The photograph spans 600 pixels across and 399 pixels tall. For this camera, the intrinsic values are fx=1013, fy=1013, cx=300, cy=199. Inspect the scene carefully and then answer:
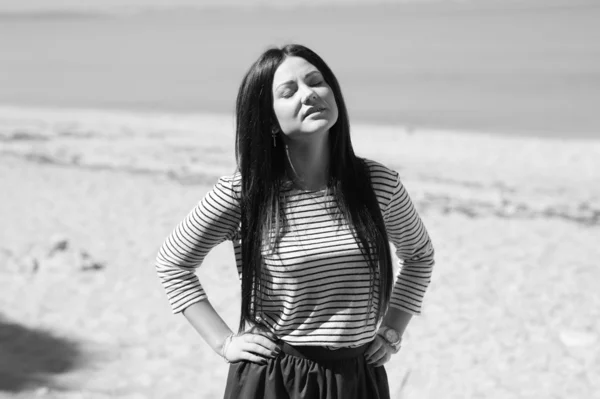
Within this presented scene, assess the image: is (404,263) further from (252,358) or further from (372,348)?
(252,358)

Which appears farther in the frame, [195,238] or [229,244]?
[229,244]

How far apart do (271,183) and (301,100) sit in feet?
0.78

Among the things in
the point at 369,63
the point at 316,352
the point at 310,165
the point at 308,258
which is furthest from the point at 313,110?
the point at 369,63

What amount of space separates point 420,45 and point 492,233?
108 ft

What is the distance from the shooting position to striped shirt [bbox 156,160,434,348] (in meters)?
2.67

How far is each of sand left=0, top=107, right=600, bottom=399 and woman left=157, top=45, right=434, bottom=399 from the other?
88.7 inches

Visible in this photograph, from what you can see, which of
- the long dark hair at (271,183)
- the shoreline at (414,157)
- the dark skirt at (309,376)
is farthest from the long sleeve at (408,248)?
the shoreline at (414,157)

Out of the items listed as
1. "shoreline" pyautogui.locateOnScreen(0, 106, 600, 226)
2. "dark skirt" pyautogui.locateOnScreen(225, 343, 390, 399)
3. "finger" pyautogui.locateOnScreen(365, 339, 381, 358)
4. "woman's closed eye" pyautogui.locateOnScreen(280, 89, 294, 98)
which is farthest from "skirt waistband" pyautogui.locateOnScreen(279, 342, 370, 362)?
"shoreline" pyautogui.locateOnScreen(0, 106, 600, 226)

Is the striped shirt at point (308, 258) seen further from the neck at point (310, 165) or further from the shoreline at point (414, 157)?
the shoreline at point (414, 157)

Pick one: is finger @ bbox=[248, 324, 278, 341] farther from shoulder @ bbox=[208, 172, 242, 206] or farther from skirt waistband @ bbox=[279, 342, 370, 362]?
shoulder @ bbox=[208, 172, 242, 206]

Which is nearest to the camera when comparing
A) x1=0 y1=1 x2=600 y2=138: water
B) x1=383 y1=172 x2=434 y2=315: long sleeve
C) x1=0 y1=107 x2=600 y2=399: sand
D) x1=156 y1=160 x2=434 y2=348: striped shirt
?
x1=156 y1=160 x2=434 y2=348: striped shirt

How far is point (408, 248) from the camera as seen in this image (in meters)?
2.98

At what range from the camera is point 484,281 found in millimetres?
7105

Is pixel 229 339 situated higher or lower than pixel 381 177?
lower
